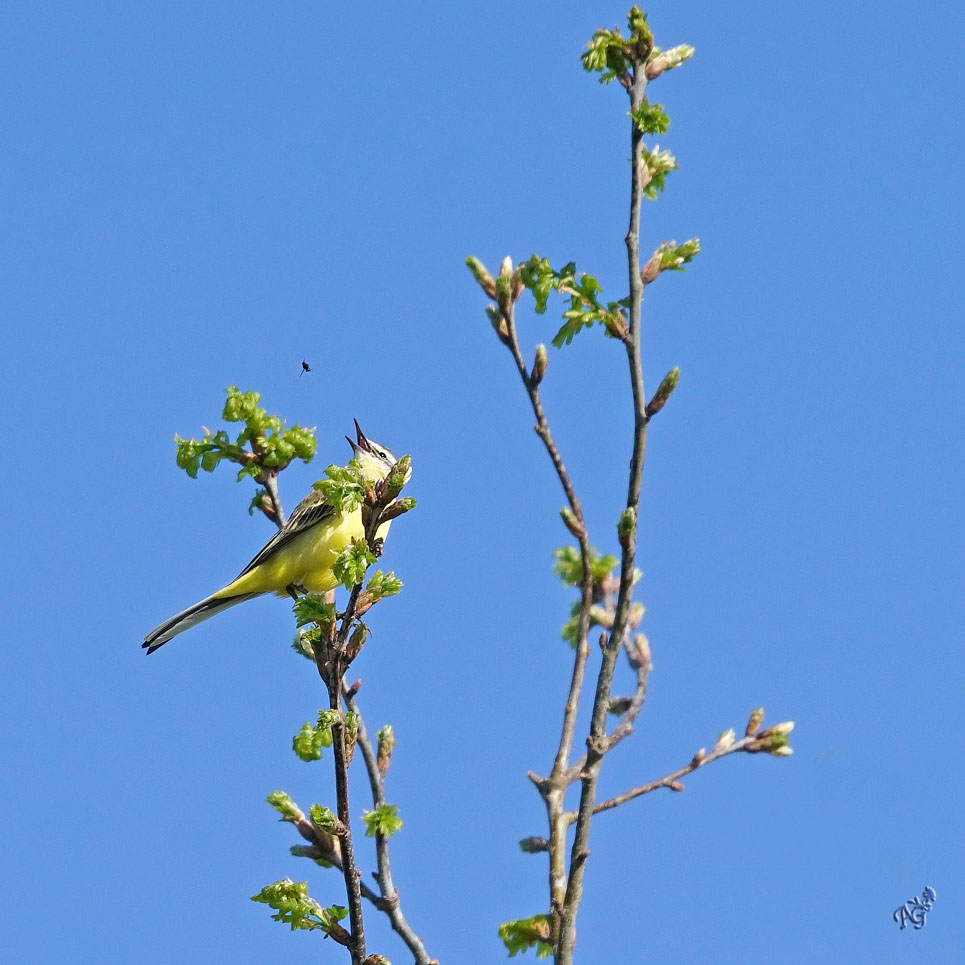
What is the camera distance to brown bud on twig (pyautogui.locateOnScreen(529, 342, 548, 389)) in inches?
214

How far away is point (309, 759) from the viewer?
5.69 metres

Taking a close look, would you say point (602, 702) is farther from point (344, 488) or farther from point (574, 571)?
point (574, 571)

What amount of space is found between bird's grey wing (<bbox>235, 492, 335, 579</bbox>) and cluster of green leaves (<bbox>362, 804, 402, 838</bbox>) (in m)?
3.21

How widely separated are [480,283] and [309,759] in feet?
7.70

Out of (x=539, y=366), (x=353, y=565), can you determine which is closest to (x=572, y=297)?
(x=539, y=366)

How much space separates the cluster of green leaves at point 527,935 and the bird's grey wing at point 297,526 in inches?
154

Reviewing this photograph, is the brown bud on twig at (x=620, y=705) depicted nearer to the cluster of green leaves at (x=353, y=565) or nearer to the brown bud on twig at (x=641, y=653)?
the brown bud on twig at (x=641, y=653)

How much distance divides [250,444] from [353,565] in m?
2.26

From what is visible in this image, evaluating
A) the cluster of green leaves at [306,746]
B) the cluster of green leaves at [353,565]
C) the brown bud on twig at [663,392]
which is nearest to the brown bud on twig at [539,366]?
the brown bud on twig at [663,392]

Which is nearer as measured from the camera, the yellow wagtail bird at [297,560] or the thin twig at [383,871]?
the thin twig at [383,871]

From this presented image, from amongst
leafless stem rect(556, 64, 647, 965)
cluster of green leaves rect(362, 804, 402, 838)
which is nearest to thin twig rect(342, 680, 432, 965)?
cluster of green leaves rect(362, 804, 402, 838)

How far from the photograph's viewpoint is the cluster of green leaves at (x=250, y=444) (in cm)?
646

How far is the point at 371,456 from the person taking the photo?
10250 millimetres

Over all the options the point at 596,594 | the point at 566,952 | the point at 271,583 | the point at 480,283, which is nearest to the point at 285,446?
the point at 480,283
